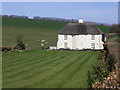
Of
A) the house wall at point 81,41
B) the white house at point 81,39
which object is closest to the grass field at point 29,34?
the white house at point 81,39

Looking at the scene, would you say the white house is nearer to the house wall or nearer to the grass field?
the house wall

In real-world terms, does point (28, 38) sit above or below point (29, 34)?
below

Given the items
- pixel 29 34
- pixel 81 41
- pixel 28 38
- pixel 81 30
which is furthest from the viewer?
pixel 29 34

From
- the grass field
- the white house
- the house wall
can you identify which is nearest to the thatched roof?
the white house

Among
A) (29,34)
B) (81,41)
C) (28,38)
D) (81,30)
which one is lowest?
(81,41)

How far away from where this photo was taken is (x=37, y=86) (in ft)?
60.2

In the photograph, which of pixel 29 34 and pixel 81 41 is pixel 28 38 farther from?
pixel 81 41

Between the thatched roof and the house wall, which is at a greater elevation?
the thatched roof

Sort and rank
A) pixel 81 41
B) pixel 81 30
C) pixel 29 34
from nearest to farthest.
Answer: pixel 81 41
pixel 81 30
pixel 29 34

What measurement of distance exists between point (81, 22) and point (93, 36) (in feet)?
17.1

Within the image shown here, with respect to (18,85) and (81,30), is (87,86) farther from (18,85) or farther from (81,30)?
(81,30)

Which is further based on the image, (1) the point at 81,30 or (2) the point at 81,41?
(1) the point at 81,30

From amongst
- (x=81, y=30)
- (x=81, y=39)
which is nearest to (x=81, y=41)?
(x=81, y=39)

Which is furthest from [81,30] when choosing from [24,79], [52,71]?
[24,79]
